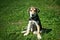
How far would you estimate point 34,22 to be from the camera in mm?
6949

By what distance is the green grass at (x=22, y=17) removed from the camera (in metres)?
7.28

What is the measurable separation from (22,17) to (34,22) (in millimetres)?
1838

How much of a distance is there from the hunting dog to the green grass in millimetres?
188

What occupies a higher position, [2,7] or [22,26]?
[2,7]

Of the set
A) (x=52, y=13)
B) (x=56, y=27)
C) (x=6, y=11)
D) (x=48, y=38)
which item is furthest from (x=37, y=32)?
(x=6, y=11)

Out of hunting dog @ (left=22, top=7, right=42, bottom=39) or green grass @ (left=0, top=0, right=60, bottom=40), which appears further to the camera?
green grass @ (left=0, top=0, right=60, bottom=40)

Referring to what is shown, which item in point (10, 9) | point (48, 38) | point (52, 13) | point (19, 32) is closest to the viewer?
point (48, 38)

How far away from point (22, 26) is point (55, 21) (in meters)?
1.51

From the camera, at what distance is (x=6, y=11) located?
369 inches

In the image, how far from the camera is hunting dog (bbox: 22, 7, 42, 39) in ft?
22.5

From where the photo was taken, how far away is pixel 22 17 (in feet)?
28.5

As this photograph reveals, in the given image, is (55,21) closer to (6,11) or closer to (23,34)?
(23,34)

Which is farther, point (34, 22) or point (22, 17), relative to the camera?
point (22, 17)

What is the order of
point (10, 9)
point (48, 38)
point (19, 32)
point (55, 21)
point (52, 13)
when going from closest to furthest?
point (48, 38) → point (19, 32) → point (55, 21) → point (52, 13) → point (10, 9)
